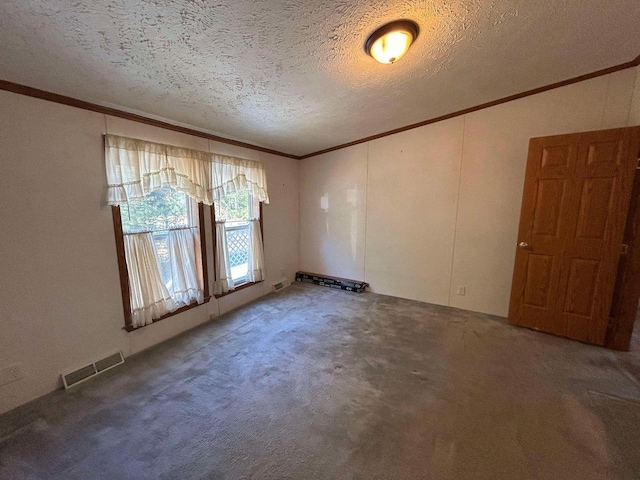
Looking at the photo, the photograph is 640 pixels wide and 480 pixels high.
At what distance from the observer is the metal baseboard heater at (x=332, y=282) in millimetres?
4055

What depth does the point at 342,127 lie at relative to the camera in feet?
10.8

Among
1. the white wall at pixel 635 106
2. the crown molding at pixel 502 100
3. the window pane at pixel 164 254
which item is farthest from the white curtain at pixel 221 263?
the white wall at pixel 635 106

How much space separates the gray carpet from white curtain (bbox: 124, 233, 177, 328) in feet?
1.22

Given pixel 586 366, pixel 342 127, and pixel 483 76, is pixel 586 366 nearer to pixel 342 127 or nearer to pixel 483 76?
pixel 483 76

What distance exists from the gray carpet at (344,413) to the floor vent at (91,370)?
67 millimetres

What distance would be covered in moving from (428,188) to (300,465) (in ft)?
10.7

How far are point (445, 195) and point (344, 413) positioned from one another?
2831 millimetres

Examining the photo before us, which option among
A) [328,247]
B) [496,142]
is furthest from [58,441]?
[496,142]

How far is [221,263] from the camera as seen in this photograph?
10.6ft

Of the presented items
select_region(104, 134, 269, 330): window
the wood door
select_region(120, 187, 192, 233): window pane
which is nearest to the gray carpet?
the wood door

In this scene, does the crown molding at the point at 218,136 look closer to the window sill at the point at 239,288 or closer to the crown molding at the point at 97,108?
the crown molding at the point at 97,108

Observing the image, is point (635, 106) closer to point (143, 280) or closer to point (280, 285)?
point (280, 285)

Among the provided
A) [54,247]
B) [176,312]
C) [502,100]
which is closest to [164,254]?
[176,312]

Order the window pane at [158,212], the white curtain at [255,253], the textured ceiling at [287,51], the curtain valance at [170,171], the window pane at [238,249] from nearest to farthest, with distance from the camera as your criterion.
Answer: the textured ceiling at [287,51]
the curtain valance at [170,171]
the window pane at [158,212]
the window pane at [238,249]
the white curtain at [255,253]
